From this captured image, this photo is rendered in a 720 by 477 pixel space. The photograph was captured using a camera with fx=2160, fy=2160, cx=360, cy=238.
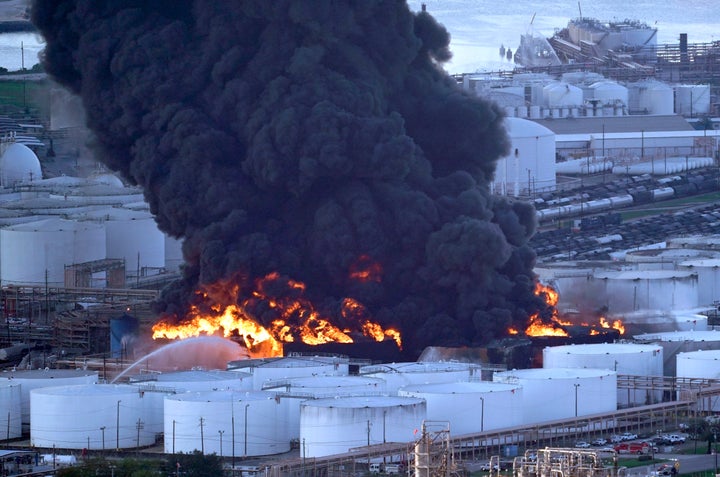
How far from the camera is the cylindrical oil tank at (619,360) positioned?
213 ft

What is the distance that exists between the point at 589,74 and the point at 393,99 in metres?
90.4

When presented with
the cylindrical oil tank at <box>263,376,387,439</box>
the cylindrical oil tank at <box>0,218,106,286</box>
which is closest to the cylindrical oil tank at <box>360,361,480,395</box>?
the cylindrical oil tank at <box>263,376,387,439</box>

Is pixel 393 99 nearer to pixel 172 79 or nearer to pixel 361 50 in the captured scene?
pixel 361 50

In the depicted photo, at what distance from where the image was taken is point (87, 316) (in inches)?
2968

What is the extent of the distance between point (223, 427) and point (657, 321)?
2390cm

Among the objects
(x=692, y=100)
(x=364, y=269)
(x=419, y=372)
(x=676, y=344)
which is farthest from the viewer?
(x=692, y=100)

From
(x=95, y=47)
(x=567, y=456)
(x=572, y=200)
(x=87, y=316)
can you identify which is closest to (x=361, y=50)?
(x=95, y=47)

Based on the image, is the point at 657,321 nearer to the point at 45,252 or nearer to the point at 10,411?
the point at 10,411

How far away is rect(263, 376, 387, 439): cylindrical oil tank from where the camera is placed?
58031 millimetres

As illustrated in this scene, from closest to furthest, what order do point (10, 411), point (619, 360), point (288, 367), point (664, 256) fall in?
point (10, 411), point (288, 367), point (619, 360), point (664, 256)

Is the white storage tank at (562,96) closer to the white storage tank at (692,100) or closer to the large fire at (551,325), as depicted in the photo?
the white storage tank at (692,100)

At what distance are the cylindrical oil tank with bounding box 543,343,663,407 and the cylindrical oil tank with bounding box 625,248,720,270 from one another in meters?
17.3

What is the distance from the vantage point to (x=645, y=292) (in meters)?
78.6

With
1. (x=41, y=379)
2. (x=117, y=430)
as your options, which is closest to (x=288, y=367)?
(x=41, y=379)
